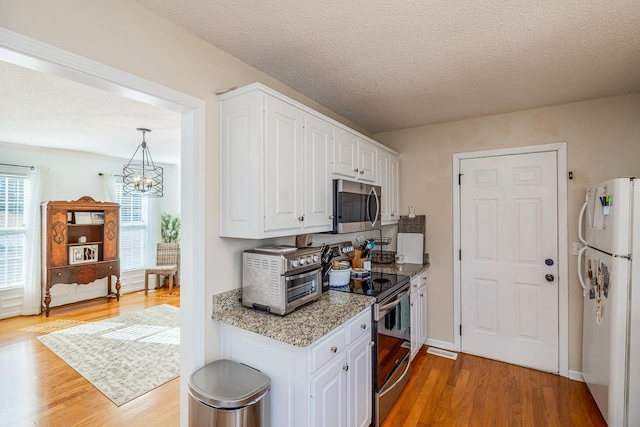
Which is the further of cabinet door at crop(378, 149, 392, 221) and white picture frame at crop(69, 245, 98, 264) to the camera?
white picture frame at crop(69, 245, 98, 264)

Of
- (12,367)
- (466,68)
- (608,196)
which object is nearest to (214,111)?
(466,68)

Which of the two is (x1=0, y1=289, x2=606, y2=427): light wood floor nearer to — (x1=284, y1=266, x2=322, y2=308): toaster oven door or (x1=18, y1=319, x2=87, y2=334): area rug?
(x1=18, y1=319, x2=87, y2=334): area rug

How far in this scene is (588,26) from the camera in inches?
65.7

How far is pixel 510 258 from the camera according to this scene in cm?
309

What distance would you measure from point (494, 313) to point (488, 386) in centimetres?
77

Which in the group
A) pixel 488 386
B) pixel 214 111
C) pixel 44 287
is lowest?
pixel 488 386

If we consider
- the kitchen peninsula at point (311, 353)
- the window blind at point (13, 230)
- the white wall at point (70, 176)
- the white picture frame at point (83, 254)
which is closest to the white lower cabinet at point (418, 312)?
the kitchen peninsula at point (311, 353)

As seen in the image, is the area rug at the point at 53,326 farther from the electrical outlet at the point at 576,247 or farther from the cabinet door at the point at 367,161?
the electrical outlet at the point at 576,247

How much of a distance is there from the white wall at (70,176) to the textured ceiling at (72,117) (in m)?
0.22

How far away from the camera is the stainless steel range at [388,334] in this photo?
7.02ft

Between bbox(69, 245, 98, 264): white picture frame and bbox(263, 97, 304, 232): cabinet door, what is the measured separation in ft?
Answer: 16.0

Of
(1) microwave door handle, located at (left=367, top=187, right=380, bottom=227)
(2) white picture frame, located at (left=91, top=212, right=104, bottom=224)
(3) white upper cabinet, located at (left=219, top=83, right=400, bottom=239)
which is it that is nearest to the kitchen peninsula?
(3) white upper cabinet, located at (left=219, top=83, right=400, bottom=239)

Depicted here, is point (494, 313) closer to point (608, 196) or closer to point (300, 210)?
point (608, 196)

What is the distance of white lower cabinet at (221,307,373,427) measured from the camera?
1.53 m
